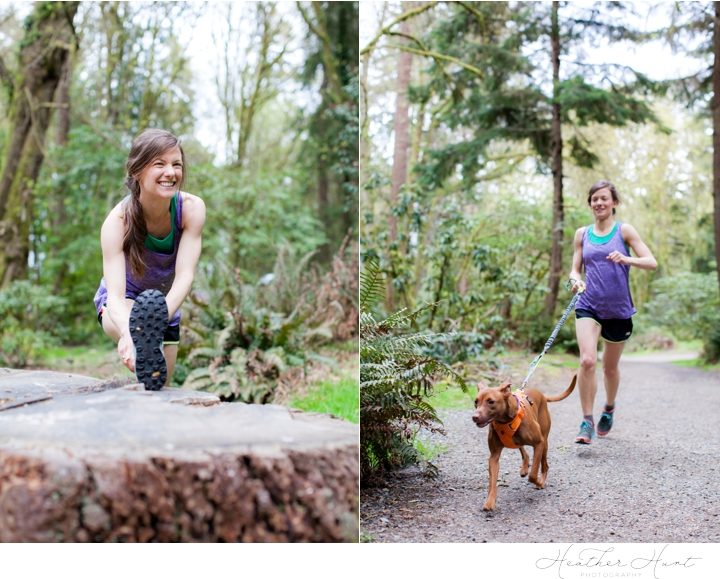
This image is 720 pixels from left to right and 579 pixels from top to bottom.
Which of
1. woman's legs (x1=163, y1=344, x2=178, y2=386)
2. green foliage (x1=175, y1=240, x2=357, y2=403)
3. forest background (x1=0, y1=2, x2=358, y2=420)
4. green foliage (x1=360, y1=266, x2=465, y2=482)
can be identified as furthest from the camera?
forest background (x1=0, y1=2, x2=358, y2=420)

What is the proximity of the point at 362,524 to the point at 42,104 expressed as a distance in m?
6.75

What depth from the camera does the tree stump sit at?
197 cm

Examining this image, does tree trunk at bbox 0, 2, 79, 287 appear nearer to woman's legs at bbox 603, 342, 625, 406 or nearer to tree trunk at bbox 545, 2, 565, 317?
tree trunk at bbox 545, 2, 565, 317

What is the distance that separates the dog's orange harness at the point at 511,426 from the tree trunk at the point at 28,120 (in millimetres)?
6692

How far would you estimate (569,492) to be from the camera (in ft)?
8.51

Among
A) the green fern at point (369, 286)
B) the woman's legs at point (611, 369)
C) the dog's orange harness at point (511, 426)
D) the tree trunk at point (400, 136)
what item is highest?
the tree trunk at point (400, 136)

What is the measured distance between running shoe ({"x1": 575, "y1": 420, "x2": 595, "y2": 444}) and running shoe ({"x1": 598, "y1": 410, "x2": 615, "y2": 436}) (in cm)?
5

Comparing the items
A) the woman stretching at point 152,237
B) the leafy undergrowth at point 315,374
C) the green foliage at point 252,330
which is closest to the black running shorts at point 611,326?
the leafy undergrowth at point 315,374

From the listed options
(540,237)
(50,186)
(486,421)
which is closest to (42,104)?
(50,186)

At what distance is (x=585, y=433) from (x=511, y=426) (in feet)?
1.77

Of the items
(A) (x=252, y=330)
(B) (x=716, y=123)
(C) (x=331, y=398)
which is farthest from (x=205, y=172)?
(B) (x=716, y=123)

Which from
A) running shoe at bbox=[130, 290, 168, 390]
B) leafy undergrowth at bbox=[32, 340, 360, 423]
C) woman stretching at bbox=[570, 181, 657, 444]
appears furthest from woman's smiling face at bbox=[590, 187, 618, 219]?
running shoe at bbox=[130, 290, 168, 390]

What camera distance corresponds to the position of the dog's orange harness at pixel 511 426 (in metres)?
2.44

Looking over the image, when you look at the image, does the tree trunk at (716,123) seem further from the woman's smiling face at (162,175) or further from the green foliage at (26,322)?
the green foliage at (26,322)
